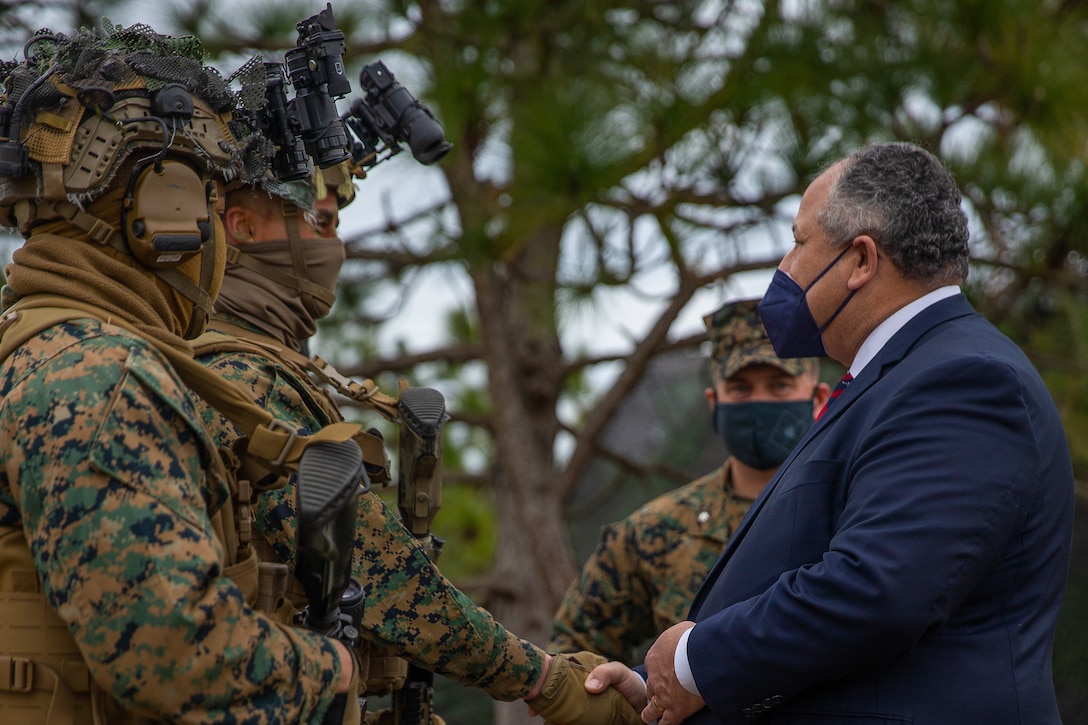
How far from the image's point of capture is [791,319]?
3.24m

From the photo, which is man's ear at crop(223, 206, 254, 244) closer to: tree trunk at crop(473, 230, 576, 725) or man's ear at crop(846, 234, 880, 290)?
man's ear at crop(846, 234, 880, 290)

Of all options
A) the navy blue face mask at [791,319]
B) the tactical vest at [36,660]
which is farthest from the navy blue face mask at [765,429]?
the tactical vest at [36,660]

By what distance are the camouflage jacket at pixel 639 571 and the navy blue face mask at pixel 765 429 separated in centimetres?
20

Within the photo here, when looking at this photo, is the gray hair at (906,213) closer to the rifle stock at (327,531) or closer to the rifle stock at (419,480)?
the rifle stock at (419,480)

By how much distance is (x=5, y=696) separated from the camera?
2.25 m

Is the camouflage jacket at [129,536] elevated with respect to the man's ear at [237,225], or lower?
lower

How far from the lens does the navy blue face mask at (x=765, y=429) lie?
15.4ft

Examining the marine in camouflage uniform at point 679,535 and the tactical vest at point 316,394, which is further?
the marine in camouflage uniform at point 679,535

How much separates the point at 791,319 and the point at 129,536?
1819 mm

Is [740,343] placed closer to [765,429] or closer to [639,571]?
[765,429]

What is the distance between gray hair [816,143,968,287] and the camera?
9.93ft

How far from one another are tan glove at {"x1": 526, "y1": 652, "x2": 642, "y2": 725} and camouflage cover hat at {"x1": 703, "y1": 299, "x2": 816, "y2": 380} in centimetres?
169

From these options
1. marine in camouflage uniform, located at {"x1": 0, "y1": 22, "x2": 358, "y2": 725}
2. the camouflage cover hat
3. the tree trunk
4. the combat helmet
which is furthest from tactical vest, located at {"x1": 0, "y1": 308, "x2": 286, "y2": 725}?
the tree trunk

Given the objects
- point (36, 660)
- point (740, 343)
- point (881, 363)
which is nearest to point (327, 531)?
point (36, 660)
